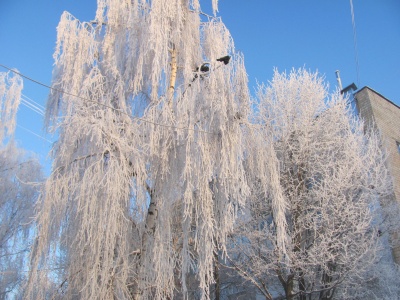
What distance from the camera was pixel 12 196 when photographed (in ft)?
35.3

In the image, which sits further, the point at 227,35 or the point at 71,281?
the point at 227,35

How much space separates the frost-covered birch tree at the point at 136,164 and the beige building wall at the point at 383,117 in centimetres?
Result: 742

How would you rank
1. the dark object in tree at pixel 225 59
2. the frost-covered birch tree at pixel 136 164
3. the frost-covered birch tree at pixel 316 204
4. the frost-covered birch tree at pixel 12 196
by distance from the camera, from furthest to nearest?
the frost-covered birch tree at pixel 12 196 → the frost-covered birch tree at pixel 316 204 → the dark object in tree at pixel 225 59 → the frost-covered birch tree at pixel 136 164

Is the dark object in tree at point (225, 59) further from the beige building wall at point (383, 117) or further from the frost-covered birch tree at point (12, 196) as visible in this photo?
the beige building wall at point (383, 117)

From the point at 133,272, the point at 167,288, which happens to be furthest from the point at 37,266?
the point at 167,288

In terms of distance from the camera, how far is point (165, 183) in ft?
17.5

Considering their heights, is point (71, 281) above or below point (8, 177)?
below

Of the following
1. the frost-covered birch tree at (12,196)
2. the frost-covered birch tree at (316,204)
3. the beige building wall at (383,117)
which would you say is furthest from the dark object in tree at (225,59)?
the beige building wall at (383,117)

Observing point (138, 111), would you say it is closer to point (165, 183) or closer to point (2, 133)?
point (165, 183)

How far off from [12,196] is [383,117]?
12.4 meters

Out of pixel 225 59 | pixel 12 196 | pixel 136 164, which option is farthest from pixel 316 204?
pixel 12 196

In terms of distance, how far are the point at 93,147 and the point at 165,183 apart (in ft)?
3.89

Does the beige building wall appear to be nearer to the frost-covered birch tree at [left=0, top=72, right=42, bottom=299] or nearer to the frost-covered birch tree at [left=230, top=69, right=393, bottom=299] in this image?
the frost-covered birch tree at [left=230, top=69, right=393, bottom=299]

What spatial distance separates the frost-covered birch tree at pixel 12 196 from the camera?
31.0ft
